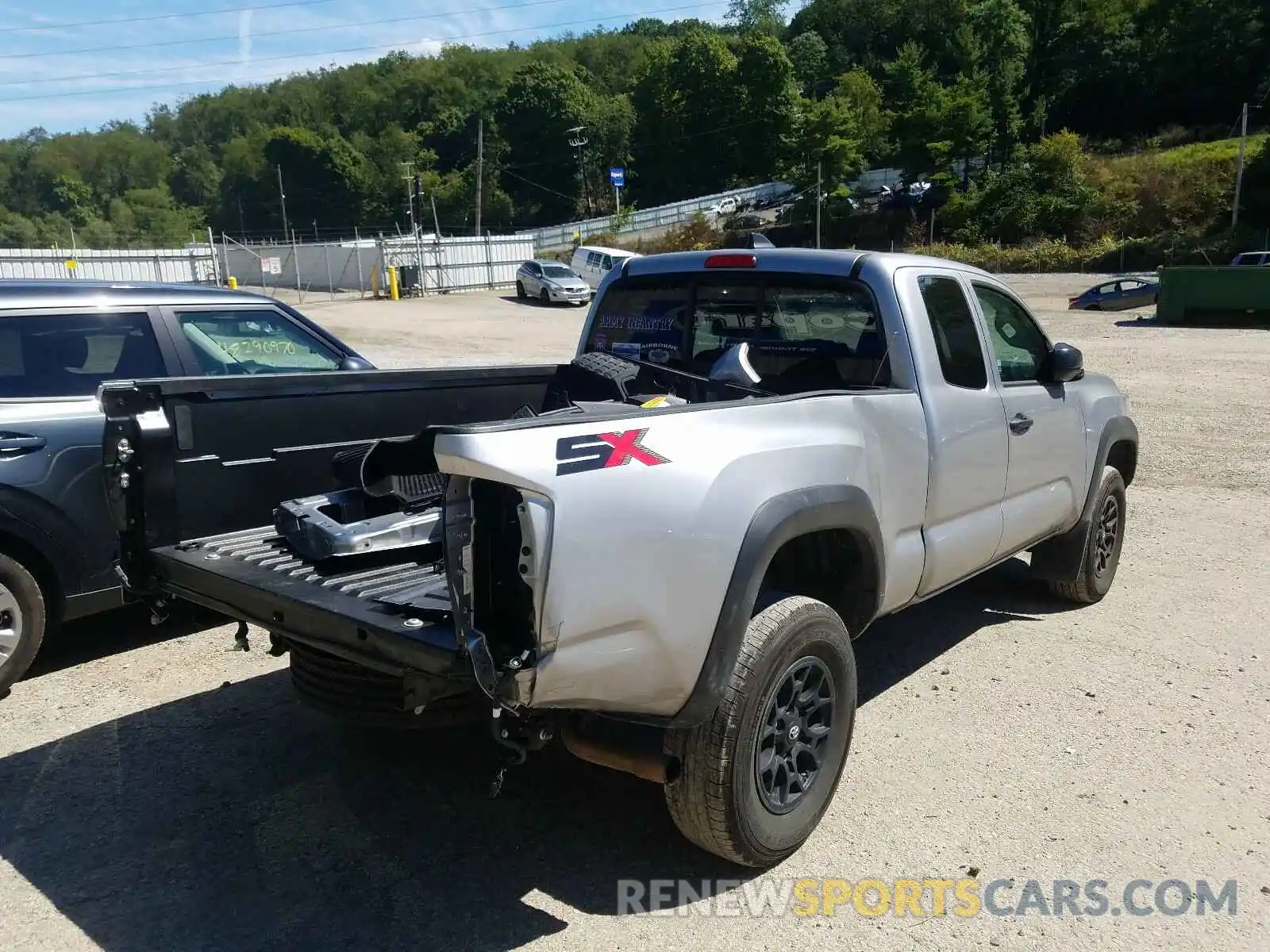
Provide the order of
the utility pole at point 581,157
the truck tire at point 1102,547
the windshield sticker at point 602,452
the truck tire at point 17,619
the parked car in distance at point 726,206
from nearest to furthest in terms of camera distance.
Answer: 1. the windshield sticker at point 602,452
2. the truck tire at point 17,619
3. the truck tire at point 1102,547
4. the parked car in distance at point 726,206
5. the utility pole at point 581,157

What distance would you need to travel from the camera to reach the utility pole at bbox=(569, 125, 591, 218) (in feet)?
327

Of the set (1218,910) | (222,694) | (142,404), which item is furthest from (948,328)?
(222,694)

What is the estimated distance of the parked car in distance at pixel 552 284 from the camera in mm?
33844

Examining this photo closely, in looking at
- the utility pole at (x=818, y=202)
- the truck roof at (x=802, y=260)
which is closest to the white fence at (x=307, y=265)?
the utility pole at (x=818, y=202)

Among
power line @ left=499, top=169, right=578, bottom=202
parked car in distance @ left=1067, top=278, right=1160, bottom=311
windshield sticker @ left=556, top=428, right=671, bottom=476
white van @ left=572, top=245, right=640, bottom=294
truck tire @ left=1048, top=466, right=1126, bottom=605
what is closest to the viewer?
windshield sticker @ left=556, top=428, right=671, bottom=476

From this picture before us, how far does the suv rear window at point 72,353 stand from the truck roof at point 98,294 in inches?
3.3

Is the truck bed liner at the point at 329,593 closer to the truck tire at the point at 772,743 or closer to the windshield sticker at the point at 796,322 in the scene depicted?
the truck tire at the point at 772,743

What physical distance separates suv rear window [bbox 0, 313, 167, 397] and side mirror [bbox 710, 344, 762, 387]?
9.90 feet

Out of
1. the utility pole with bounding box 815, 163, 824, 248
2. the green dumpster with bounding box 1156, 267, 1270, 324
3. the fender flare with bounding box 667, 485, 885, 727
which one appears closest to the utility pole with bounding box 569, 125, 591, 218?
the utility pole with bounding box 815, 163, 824, 248

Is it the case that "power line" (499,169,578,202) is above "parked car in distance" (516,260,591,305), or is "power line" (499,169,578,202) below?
above

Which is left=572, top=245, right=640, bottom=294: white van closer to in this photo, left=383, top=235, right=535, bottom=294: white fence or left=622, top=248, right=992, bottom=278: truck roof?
left=383, top=235, right=535, bottom=294: white fence

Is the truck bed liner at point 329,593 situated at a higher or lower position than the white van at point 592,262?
lower

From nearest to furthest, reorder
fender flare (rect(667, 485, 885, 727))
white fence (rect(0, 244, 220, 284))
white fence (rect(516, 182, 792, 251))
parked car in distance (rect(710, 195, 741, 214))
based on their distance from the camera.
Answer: fender flare (rect(667, 485, 885, 727))
white fence (rect(0, 244, 220, 284))
white fence (rect(516, 182, 792, 251))
parked car in distance (rect(710, 195, 741, 214))

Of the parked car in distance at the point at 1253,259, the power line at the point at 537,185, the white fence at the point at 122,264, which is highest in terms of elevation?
the power line at the point at 537,185
